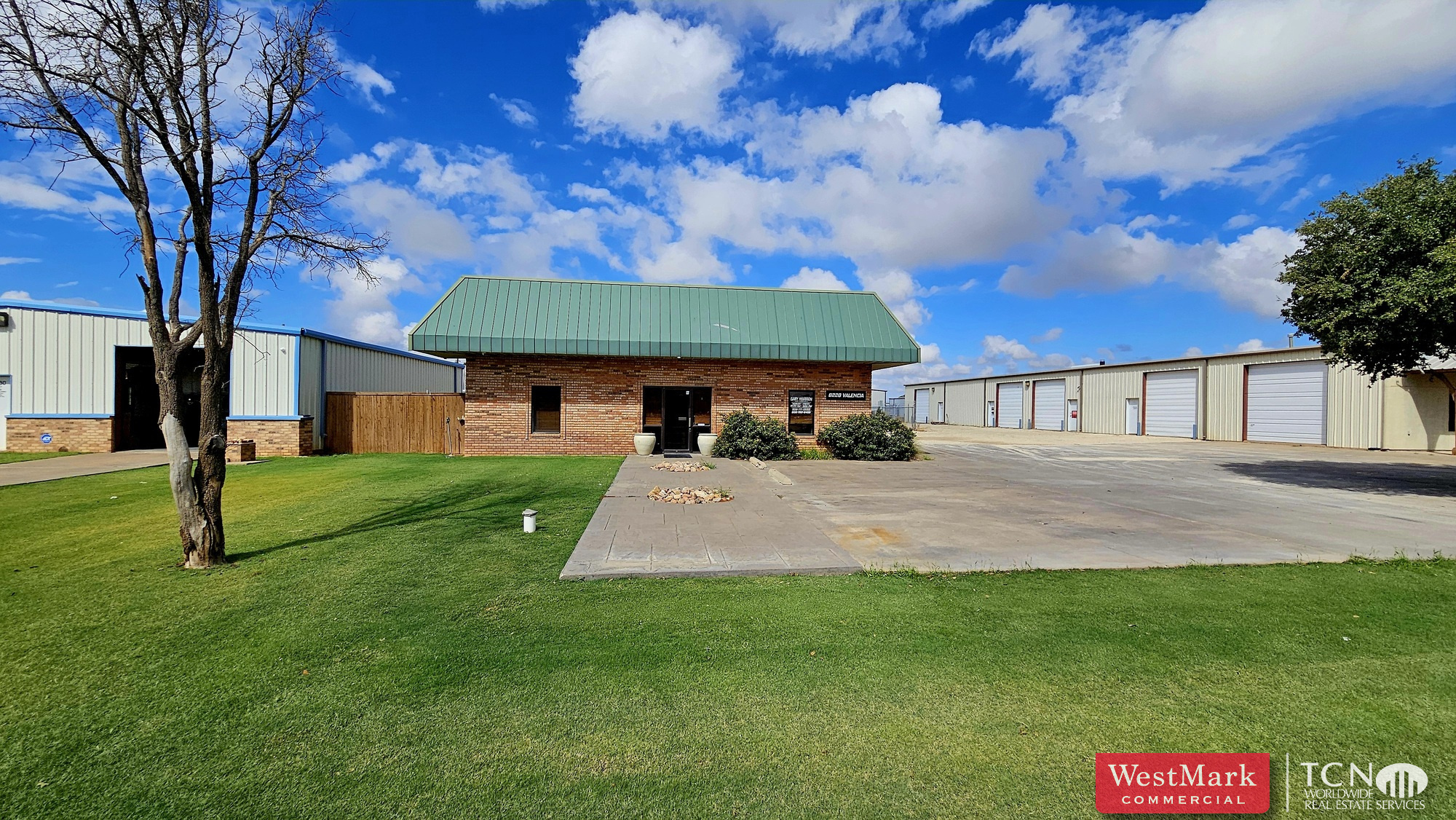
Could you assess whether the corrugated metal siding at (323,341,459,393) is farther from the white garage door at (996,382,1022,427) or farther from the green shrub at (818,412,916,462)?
the white garage door at (996,382,1022,427)

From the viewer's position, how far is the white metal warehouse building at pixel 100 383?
1848 cm

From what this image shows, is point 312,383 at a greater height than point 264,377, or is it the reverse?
point 264,377

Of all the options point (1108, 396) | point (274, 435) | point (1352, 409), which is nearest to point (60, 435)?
point (274, 435)

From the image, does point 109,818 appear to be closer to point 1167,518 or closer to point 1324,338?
point 1167,518

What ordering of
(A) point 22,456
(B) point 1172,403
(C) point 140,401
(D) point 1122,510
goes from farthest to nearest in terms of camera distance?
(B) point 1172,403
(C) point 140,401
(A) point 22,456
(D) point 1122,510

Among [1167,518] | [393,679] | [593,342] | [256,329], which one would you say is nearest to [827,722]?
[393,679]

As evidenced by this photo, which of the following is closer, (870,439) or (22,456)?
(22,456)

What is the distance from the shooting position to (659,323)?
63.5 feet

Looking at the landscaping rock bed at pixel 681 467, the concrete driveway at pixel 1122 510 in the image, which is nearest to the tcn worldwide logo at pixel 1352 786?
the concrete driveway at pixel 1122 510

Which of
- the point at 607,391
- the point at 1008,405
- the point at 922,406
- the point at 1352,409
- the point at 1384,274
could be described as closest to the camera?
the point at 1384,274

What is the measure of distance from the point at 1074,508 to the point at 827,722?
8.39 metres

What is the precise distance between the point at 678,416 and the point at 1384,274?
54.1 feet

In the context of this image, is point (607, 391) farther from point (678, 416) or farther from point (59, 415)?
point (59, 415)

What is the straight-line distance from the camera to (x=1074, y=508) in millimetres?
9883
